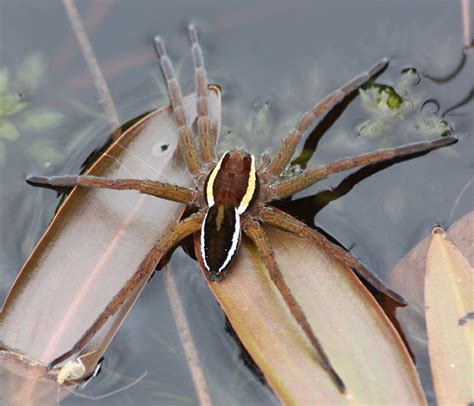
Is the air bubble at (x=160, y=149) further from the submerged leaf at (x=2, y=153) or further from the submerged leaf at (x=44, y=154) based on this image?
the submerged leaf at (x=2, y=153)

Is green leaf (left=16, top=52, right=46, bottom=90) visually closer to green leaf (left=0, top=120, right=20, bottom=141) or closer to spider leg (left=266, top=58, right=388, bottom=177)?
green leaf (left=0, top=120, right=20, bottom=141)

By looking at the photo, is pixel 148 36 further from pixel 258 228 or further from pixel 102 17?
pixel 258 228

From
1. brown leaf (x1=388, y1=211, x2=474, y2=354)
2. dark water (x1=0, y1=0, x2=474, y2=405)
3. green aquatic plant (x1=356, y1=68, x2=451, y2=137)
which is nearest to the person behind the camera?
Answer: brown leaf (x1=388, y1=211, x2=474, y2=354)

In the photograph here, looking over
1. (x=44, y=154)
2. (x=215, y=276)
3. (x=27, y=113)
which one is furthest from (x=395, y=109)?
(x=27, y=113)

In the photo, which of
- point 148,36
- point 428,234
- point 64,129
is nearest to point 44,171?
point 64,129

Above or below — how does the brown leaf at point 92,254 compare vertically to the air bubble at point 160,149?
below

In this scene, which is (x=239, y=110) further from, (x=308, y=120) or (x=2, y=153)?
(x=2, y=153)

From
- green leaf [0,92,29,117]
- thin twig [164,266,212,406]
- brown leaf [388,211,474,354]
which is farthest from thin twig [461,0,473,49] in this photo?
green leaf [0,92,29,117]

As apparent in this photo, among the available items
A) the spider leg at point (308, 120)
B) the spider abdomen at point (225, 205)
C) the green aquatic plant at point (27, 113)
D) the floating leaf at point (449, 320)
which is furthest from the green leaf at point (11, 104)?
the floating leaf at point (449, 320)

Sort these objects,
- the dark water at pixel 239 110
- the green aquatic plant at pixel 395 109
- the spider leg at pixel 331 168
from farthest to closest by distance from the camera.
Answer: the green aquatic plant at pixel 395 109, the spider leg at pixel 331 168, the dark water at pixel 239 110
